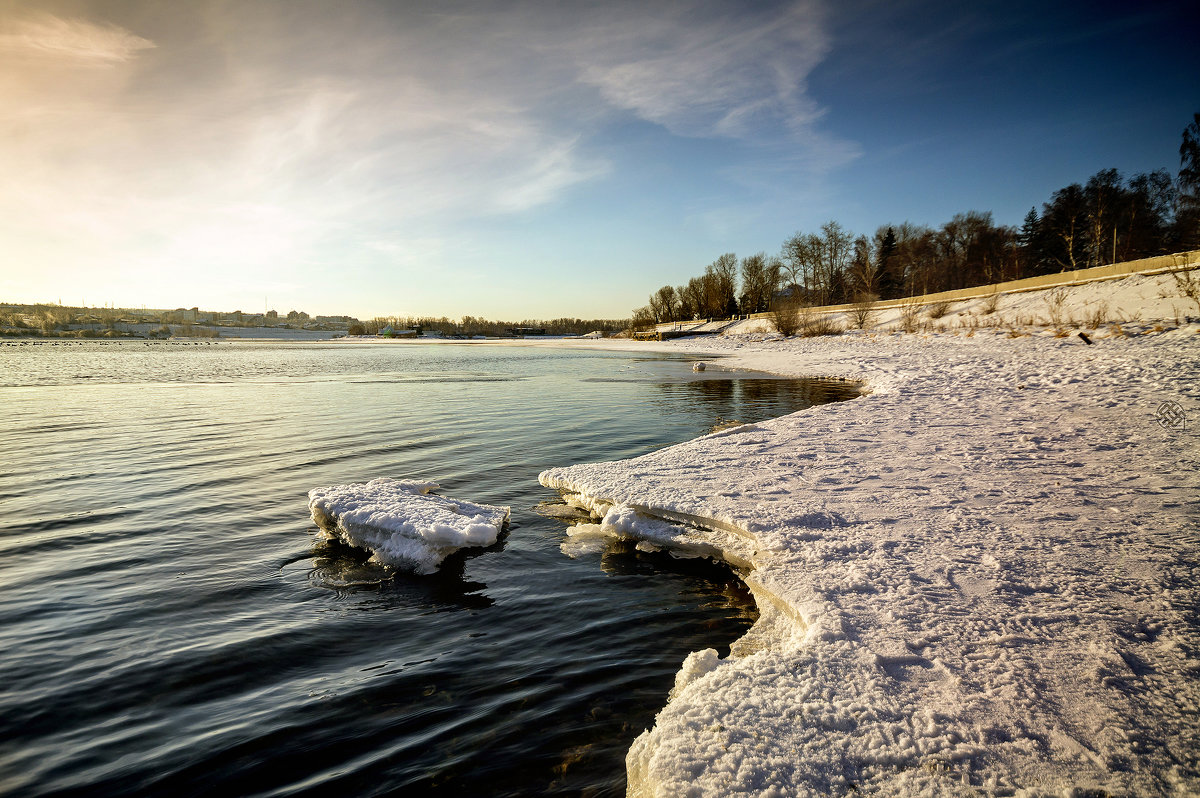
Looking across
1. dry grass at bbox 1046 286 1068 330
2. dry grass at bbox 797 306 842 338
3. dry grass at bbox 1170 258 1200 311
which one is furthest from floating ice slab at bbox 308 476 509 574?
dry grass at bbox 797 306 842 338

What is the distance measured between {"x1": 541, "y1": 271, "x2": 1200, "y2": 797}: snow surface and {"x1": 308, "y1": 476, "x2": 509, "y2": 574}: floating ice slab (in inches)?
40.9

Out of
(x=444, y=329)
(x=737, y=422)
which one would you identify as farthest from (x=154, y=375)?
(x=444, y=329)

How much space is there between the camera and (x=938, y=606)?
10.3 ft

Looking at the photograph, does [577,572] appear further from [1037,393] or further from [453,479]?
[1037,393]

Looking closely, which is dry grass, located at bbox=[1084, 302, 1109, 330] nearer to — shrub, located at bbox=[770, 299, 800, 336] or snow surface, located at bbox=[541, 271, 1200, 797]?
snow surface, located at bbox=[541, 271, 1200, 797]

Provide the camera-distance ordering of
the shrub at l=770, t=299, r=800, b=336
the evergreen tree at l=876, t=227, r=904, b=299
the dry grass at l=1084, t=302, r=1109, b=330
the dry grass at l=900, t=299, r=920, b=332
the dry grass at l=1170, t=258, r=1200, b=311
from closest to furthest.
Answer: the dry grass at l=1170, t=258, r=1200, b=311 → the dry grass at l=1084, t=302, r=1109, b=330 → the dry grass at l=900, t=299, r=920, b=332 → the shrub at l=770, t=299, r=800, b=336 → the evergreen tree at l=876, t=227, r=904, b=299

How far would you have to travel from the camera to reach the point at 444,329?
432 ft

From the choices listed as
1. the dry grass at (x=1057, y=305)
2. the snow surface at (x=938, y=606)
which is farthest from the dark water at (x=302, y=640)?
the dry grass at (x=1057, y=305)

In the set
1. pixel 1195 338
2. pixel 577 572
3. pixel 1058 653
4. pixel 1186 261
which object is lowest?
pixel 577 572

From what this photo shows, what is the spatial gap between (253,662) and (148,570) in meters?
2.33

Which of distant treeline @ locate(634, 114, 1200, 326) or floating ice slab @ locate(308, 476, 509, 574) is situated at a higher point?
distant treeline @ locate(634, 114, 1200, 326)

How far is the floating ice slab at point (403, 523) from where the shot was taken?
4719 millimetres

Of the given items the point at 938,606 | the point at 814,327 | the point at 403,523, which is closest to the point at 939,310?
the point at 814,327

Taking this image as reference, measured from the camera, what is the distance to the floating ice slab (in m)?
4.72
